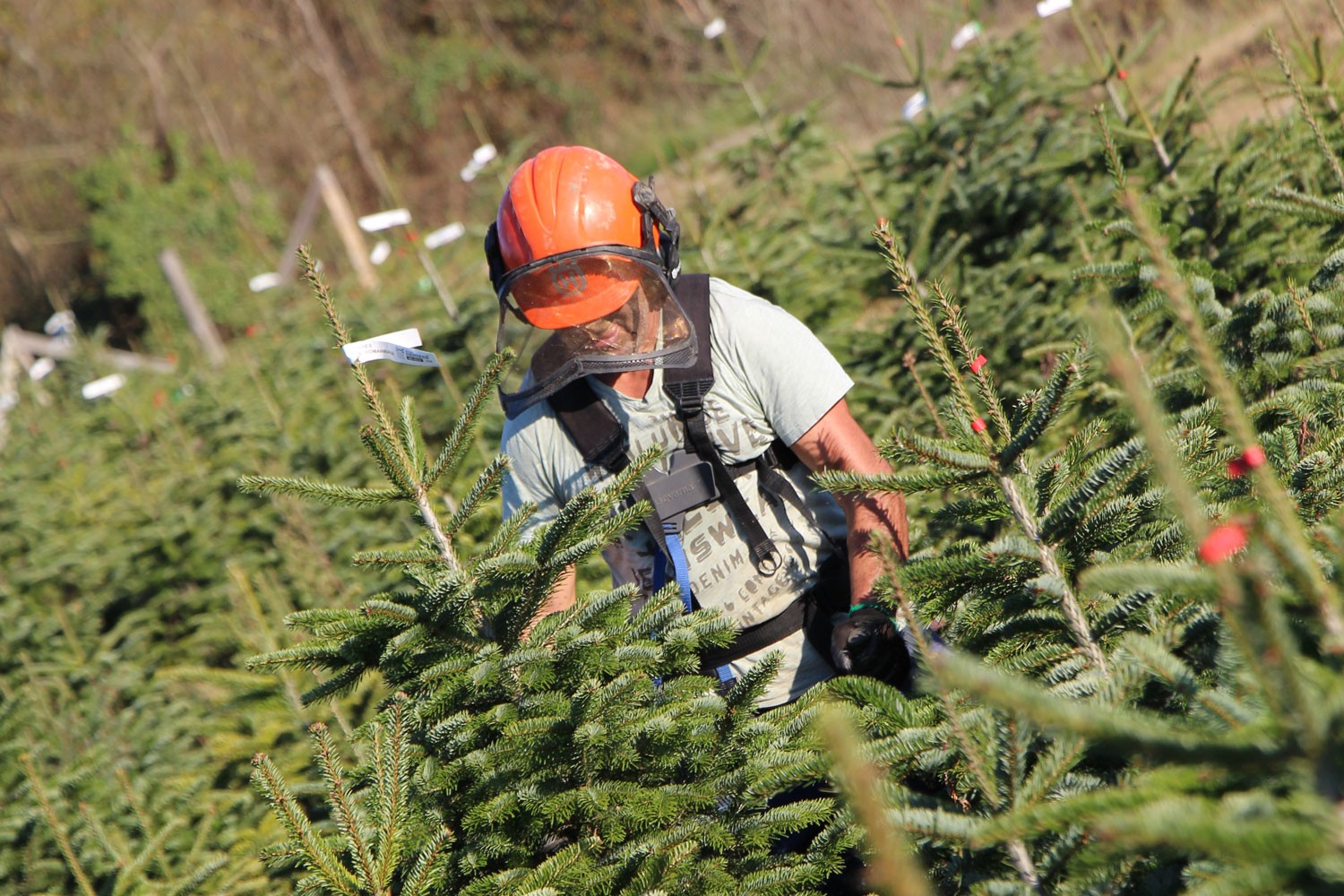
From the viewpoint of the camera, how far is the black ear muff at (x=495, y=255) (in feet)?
9.48

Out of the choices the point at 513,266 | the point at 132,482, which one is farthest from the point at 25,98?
the point at 513,266

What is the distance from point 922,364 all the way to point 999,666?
2911 millimetres

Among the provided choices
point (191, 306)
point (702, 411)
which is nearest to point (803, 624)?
point (702, 411)

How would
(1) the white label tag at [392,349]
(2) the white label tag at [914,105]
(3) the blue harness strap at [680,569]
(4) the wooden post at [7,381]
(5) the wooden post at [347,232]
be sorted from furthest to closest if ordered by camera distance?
1. (5) the wooden post at [347,232]
2. (4) the wooden post at [7,381]
3. (2) the white label tag at [914,105]
4. (3) the blue harness strap at [680,569]
5. (1) the white label tag at [392,349]

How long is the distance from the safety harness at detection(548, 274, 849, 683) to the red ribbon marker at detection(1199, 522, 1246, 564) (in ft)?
5.45

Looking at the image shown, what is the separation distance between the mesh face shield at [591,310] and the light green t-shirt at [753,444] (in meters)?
0.10

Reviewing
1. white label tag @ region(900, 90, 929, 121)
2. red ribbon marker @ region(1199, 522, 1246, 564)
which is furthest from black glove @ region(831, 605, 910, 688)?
white label tag @ region(900, 90, 929, 121)

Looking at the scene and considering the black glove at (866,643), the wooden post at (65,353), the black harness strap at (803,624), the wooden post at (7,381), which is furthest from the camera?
the wooden post at (65,353)

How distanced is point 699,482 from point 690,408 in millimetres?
184

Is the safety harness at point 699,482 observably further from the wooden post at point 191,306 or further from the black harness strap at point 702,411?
the wooden post at point 191,306

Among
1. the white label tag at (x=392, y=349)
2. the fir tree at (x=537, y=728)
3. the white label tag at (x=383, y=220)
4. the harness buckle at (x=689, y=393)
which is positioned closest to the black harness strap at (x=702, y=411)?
the harness buckle at (x=689, y=393)

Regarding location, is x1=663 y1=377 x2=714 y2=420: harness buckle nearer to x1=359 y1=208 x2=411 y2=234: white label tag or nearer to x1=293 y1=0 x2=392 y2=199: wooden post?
x1=359 y1=208 x2=411 y2=234: white label tag

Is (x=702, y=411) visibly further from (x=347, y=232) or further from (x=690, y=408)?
(x=347, y=232)

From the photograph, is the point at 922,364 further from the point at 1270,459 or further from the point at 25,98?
the point at 25,98
